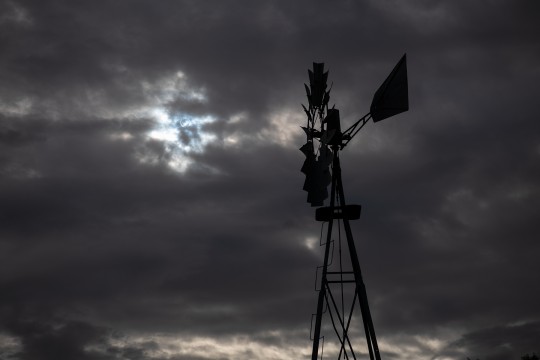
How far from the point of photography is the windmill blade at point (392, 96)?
69.3 feet

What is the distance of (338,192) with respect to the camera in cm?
2198

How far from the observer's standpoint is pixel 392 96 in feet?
70.1

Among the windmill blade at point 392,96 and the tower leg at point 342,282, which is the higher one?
the windmill blade at point 392,96

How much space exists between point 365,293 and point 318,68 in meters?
7.56

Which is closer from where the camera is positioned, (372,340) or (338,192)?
(372,340)

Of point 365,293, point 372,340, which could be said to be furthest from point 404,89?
point 372,340

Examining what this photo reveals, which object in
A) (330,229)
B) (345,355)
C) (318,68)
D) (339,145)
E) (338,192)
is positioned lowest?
(345,355)

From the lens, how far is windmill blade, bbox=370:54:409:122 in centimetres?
2111

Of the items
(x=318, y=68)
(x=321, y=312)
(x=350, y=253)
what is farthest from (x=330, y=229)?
(x=318, y=68)

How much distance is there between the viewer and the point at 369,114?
Answer: 21797 millimetres

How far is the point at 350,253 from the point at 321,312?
2.03m

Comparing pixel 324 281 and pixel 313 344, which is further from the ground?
pixel 324 281

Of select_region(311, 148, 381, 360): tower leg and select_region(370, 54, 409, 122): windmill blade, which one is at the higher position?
select_region(370, 54, 409, 122): windmill blade

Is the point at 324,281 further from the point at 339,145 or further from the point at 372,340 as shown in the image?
the point at 339,145
